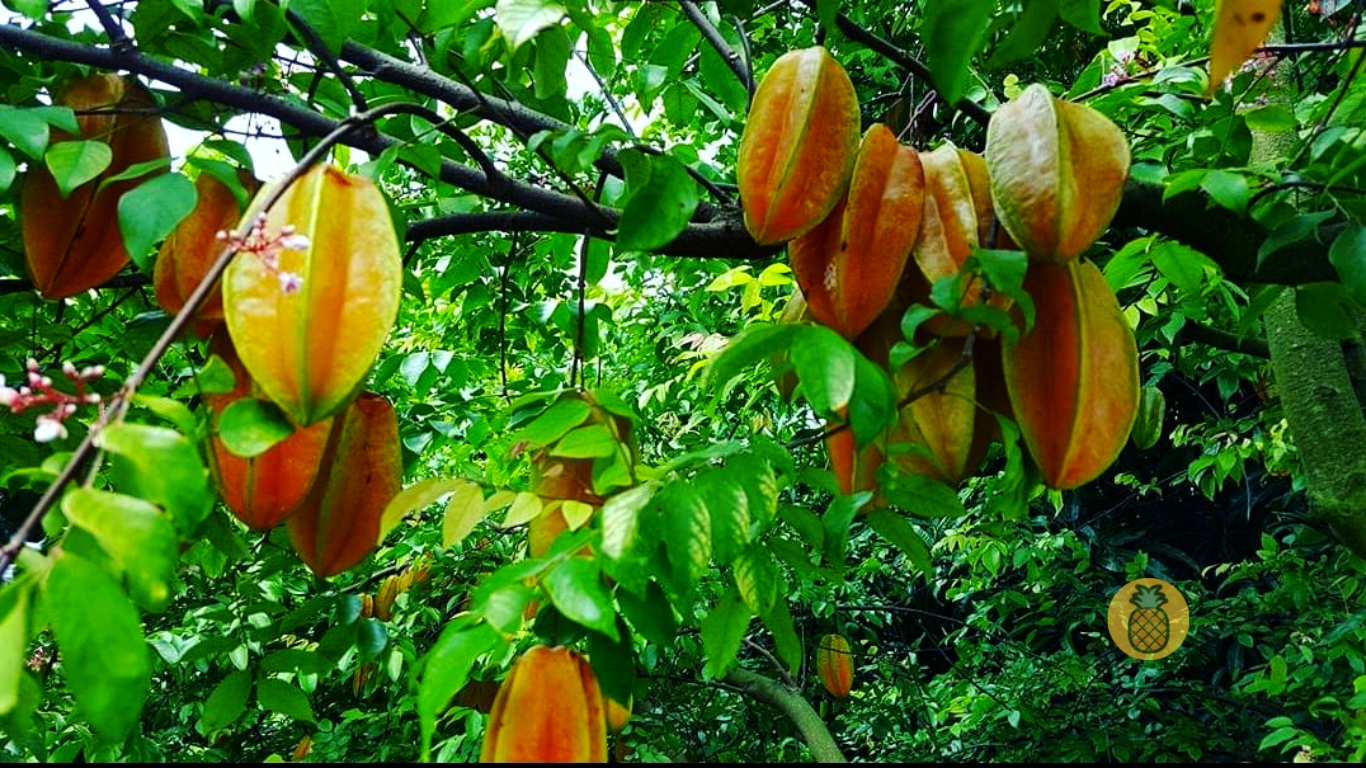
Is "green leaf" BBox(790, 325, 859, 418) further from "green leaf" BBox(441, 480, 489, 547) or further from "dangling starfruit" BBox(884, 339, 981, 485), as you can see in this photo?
"green leaf" BBox(441, 480, 489, 547)

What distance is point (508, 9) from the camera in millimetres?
1173

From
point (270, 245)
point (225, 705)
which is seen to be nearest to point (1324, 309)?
point (270, 245)

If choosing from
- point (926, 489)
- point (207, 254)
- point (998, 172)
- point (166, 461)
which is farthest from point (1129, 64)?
point (166, 461)

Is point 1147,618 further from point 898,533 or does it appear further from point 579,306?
point 579,306

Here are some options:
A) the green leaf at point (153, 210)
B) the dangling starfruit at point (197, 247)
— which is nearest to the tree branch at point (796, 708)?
the dangling starfruit at point (197, 247)

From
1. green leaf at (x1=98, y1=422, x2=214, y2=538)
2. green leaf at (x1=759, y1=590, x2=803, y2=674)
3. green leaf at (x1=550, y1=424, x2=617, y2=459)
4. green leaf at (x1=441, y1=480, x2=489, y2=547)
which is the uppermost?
green leaf at (x1=98, y1=422, x2=214, y2=538)

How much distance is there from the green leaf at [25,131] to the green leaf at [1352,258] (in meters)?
1.43

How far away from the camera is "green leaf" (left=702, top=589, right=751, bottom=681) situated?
3.94ft

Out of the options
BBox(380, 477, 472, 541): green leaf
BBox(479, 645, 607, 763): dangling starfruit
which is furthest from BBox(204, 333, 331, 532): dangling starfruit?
BBox(479, 645, 607, 763): dangling starfruit

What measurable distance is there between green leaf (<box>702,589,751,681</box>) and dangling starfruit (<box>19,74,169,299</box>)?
86 centimetres

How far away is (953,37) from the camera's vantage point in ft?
3.25

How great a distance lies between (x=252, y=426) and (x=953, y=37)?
0.71 meters

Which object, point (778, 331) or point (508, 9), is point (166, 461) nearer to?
point (778, 331)

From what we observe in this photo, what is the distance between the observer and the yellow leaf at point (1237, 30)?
83 cm
